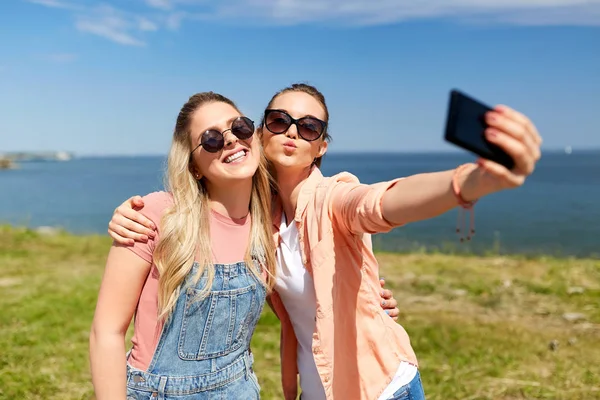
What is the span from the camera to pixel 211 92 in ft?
10.6

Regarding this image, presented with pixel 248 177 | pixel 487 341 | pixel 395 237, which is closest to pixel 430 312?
pixel 487 341

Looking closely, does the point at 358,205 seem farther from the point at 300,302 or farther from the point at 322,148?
the point at 322,148

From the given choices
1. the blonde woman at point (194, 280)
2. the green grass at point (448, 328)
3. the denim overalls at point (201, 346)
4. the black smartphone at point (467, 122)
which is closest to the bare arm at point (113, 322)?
the blonde woman at point (194, 280)

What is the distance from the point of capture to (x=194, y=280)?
286 cm

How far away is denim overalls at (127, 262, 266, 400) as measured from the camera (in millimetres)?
2832

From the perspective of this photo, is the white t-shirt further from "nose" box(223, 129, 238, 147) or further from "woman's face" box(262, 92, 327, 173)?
"nose" box(223, 129, 238, 147)

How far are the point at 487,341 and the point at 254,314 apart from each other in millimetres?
4744

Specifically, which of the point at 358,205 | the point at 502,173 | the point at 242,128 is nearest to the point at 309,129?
the point at 242,128

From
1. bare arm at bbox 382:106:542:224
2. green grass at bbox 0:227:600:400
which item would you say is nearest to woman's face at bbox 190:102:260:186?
bare arm at bbox 382:106:542:224

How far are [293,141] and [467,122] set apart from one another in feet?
5.31

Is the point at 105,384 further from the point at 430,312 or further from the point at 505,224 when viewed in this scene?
the point at 505,224

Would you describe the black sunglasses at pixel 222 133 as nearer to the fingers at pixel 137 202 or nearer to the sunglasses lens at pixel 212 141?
the sunglasses lens at pixel 212 141

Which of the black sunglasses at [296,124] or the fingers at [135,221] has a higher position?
the black sunglasses at [296,124]

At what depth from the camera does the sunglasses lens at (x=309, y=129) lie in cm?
325
